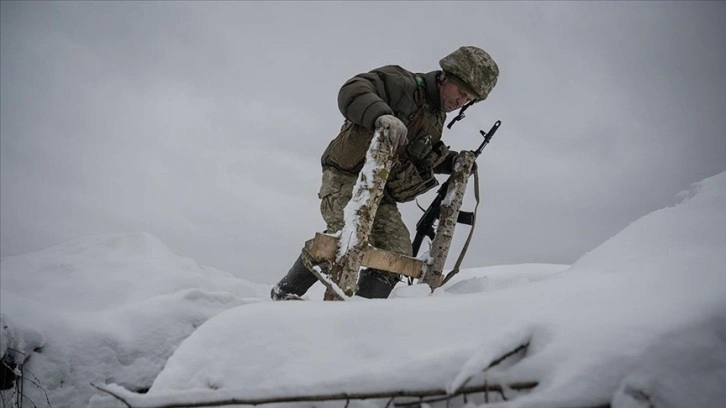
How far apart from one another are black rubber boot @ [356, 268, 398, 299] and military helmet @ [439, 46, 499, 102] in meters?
1.70

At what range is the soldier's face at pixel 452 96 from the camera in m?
3.57

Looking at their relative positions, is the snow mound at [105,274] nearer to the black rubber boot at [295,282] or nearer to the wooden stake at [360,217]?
the black rubber boot at [295,282]

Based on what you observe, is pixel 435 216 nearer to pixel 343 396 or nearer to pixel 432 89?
pixel 432 89

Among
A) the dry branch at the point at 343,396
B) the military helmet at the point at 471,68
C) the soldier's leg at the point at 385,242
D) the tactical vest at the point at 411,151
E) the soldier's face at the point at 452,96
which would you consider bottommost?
the dry branch at the point at 343,396

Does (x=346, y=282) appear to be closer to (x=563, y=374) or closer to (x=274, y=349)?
(x=274, y=349)

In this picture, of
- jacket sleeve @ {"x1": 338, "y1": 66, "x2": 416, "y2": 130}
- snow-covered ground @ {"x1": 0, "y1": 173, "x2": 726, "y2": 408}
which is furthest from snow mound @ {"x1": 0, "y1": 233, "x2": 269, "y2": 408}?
jacket sleeve @ {"x1": 338, "y1": 66, "x2": 416, "y2": 130}

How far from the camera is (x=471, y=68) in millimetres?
3455

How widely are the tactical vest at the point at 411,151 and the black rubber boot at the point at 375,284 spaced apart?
2.41 ft

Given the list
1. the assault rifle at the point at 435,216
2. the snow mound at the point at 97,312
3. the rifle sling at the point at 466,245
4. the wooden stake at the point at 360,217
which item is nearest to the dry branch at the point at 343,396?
the wooden stake at the point at 360,217

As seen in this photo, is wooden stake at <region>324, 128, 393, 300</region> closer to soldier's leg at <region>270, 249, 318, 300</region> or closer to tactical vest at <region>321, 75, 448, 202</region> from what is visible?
tactical vest at <region>321, 75, 448, 202</region>

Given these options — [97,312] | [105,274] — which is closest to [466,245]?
[97,312]

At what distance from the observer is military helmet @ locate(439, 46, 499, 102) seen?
3455 millimetres

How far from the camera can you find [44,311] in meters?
2.98

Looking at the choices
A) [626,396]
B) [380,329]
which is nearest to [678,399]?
[626,396]
